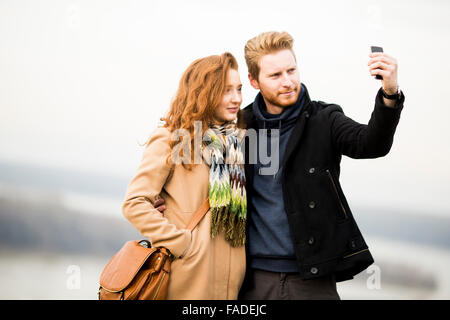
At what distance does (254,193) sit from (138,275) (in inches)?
26.2

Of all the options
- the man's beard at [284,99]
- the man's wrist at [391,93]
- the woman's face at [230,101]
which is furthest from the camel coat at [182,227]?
the man's wrist at [391,93]

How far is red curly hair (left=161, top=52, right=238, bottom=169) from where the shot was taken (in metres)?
2.35

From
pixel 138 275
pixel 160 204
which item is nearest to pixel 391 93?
A: pixel 160 204

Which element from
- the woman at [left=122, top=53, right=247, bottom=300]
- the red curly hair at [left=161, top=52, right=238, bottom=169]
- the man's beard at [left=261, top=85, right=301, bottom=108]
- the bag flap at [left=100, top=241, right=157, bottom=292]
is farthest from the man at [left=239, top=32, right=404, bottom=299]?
the bag flap at [left=100, top=241, right=157, bottom=292]

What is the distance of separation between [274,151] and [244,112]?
0.34 m

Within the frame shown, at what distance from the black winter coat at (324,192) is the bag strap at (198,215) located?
0.37 meters

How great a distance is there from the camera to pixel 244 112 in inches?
103

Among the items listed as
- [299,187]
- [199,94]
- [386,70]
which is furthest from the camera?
[199,94]

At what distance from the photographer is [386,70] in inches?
77.7

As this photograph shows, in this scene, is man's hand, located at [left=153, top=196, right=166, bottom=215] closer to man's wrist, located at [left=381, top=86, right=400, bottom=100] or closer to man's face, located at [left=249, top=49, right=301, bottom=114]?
man's face, located at [left=249, top=49, right=301, bottom=114]

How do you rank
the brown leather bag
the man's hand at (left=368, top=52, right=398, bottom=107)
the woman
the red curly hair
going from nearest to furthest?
the man's hand at (left=368, top=52, right=398, bottom=107)
the brown leather bag
the woman
the red curly hair

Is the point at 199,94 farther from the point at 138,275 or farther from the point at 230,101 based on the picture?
the point at 138,275

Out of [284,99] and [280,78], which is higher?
[280,78]

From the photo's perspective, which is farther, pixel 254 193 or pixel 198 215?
pixel 254 193
